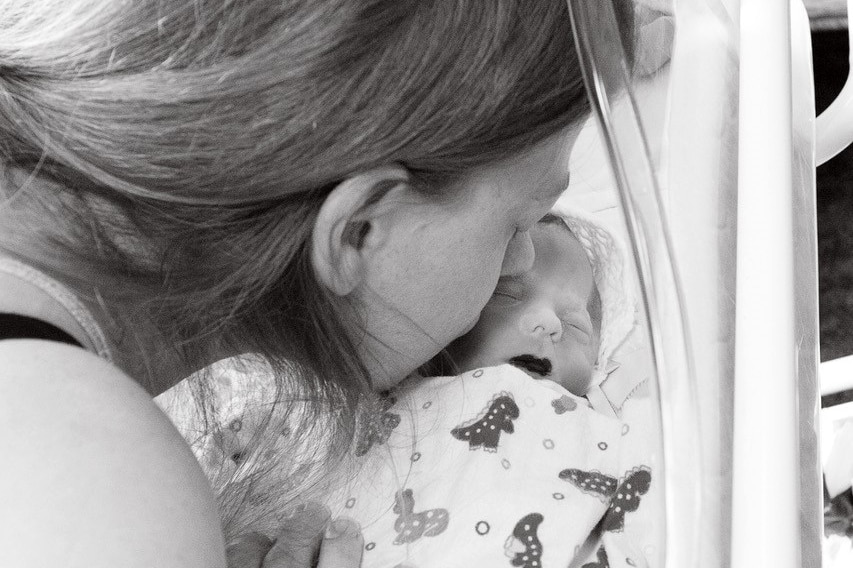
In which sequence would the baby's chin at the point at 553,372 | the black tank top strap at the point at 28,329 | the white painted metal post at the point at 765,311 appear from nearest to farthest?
the white painted metal post at the point at 765,311, the black tank top strap at the point at 28,329, the baby's chin at the point at 553,372

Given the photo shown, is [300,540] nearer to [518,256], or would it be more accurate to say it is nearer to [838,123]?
[518,256]

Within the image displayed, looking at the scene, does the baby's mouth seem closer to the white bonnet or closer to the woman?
the white bonnet

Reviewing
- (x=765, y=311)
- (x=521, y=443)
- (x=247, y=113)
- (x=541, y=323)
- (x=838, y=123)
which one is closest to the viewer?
(x=765, y=311)

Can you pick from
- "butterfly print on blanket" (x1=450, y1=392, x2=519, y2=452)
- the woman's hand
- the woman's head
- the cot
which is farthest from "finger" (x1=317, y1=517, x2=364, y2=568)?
the cot

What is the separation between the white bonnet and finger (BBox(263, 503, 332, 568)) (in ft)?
0.92

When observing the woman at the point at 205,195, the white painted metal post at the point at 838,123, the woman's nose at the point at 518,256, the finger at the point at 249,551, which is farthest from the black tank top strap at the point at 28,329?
the white painted metal post at the point at 838,123

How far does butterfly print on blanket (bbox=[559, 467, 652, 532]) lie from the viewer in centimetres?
73

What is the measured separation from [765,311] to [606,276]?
454 millimetres

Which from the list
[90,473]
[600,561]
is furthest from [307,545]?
[90,473]

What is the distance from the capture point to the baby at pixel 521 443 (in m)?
0.74

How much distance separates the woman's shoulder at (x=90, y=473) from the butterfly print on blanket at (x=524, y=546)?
0.29 m

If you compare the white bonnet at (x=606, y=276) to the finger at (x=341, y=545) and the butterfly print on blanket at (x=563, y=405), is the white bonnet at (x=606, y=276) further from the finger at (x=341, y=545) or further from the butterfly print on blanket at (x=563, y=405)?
the finger at (x=341, y=545)

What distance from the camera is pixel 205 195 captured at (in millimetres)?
571

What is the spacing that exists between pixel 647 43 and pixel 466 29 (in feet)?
0.35
